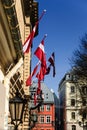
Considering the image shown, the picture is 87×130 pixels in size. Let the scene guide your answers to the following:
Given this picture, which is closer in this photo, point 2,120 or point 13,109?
point 2,120

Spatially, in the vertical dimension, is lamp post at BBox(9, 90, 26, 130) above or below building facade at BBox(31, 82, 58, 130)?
above

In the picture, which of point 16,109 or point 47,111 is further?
point 47,111

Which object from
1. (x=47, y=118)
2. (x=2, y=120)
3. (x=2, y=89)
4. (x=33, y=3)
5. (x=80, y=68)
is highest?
(x=2, y=89)

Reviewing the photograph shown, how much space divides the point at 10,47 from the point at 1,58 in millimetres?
316

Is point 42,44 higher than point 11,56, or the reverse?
point 11,56

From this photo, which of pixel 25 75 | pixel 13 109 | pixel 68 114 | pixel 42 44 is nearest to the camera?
pixel 13 109

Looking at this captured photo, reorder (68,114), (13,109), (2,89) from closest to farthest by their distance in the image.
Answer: (2,89), (13,109), (68,114)

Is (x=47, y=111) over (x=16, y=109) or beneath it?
beneath

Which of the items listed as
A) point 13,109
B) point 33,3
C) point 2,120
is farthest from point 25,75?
point 2,120

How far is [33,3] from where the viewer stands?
42156 millimetres

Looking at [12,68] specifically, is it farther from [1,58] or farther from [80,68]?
[80,68]

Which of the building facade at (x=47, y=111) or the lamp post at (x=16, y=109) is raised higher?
the lamp post at (x=16, y=109)

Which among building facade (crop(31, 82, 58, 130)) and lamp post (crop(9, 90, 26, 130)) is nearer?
lamp post (crop(9, 90, 26, 130))

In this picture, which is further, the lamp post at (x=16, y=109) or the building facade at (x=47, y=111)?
the building facade at (x=47, y=111)
